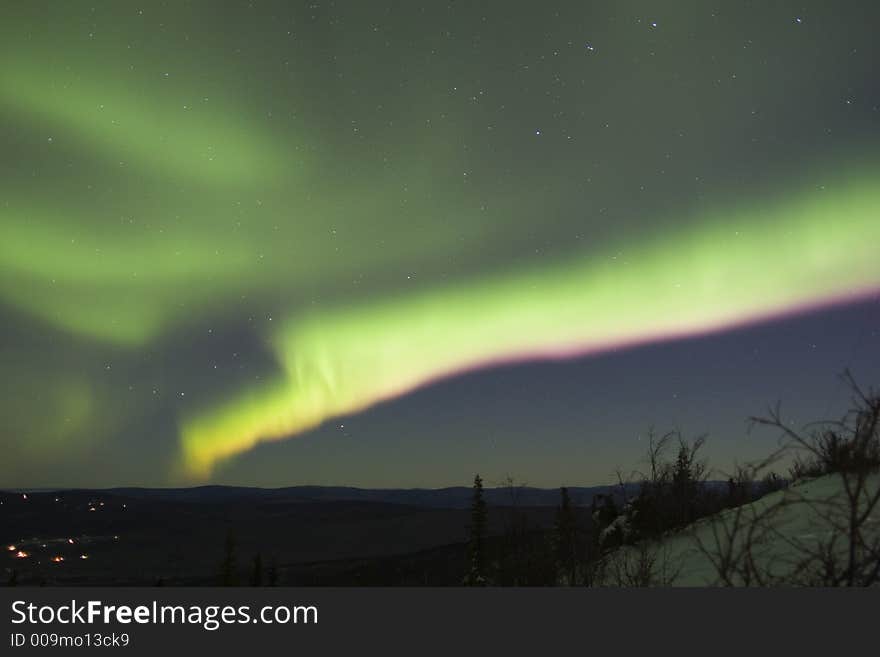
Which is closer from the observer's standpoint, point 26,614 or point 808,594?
point 808,594

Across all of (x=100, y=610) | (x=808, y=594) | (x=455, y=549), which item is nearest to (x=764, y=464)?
(x=808, y=594)

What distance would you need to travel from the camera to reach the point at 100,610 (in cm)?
401

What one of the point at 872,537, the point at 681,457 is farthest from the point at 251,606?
the point at 681,457

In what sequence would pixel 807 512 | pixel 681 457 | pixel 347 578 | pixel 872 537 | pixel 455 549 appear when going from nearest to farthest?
pixel 872 537 < pixel 807 512 < pixel 681 457 < pixel 347 578 < pixel 455 549

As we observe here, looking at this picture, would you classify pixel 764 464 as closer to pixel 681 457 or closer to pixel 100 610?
pixel 100 610

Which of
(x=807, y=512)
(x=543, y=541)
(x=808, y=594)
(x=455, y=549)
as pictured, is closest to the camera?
(x=808, y=594)

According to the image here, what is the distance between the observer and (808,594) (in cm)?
345

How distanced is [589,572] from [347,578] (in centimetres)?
15193

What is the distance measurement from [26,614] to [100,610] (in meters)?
0.47

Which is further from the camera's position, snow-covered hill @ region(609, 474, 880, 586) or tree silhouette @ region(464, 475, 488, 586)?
tree silhouette @ region(464, 475, 488, 586)

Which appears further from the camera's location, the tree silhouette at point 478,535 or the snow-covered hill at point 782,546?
the tree silhouette at point 478,535

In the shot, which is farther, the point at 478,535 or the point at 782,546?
the point at 478,535

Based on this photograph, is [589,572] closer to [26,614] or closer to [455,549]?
[26,614]

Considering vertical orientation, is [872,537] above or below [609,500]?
below
